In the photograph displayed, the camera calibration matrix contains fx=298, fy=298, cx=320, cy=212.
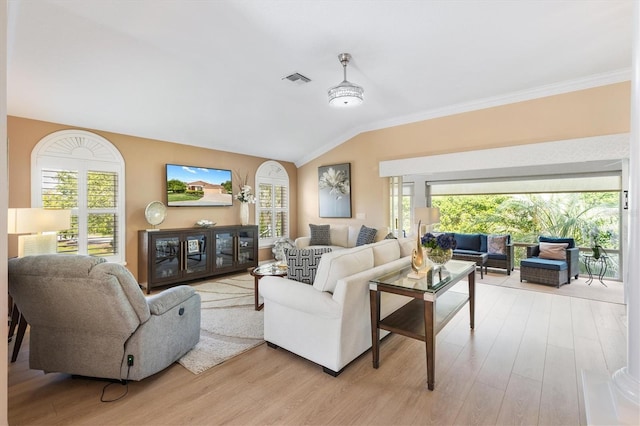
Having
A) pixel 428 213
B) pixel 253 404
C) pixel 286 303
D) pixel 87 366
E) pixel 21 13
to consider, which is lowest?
pixel 253 404

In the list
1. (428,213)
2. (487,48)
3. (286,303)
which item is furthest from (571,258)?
(286,303)

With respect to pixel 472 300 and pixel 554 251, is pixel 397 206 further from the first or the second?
pixel 472 300

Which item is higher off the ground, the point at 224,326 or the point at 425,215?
the point at 425,215

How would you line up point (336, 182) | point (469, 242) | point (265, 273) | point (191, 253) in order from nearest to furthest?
point (265, 273) → point (191, 253) → point (469, 242) → point (336, 182)

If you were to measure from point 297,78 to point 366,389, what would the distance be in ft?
11.9

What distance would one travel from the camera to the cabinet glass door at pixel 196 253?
508 cm

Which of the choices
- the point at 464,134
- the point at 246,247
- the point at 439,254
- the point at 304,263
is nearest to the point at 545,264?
the point at 464,134

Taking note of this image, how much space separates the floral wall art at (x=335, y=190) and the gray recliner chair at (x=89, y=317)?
14.8ft

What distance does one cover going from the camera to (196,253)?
205 inches

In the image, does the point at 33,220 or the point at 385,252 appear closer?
the point at 33,220

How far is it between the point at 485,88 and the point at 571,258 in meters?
3.39

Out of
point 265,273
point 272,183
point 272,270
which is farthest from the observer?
point 272,183

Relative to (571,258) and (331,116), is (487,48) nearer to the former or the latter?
(331,116)

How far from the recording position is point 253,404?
208 cm
